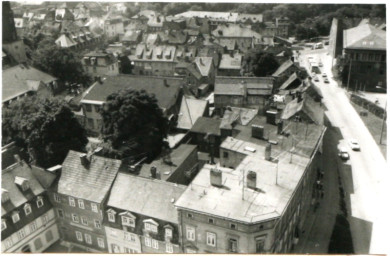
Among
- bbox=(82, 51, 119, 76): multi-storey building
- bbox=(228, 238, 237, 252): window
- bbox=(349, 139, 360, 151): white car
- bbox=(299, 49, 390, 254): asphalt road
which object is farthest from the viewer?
bbox=(82, 51, 119, 76): multi-storey building

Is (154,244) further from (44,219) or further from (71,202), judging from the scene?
(44,219)

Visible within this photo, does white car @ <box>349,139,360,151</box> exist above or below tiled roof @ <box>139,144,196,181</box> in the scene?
below

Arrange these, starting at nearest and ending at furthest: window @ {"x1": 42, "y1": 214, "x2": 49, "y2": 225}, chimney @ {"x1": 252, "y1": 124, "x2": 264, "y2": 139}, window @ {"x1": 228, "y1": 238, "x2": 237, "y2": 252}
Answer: window @ {"x1": 228, "y1": 238, "x2": 237, "y2": 252} → window @ {"x1": 42, "y1": 214, "x2": 49, "y2": 225} → chimney @ {"x1": 252, "y1": 124, "x2": 264, "y2": 139}

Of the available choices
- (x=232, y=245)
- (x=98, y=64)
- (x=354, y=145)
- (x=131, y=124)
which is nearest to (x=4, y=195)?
(x=131, y=124)

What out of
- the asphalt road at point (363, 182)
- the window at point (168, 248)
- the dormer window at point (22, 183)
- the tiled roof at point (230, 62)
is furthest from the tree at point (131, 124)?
the tiled roof at point (230, 62)

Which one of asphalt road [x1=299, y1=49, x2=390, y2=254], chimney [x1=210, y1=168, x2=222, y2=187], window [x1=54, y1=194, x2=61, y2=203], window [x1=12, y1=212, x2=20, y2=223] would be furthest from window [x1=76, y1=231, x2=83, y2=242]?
asphalt road [x1=299, y1=49, x2=390, y2=254]

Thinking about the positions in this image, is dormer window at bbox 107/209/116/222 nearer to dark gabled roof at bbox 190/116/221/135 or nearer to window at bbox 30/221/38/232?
window at bbox 30/221/38/232

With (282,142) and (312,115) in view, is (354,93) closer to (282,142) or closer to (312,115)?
(312,115)
